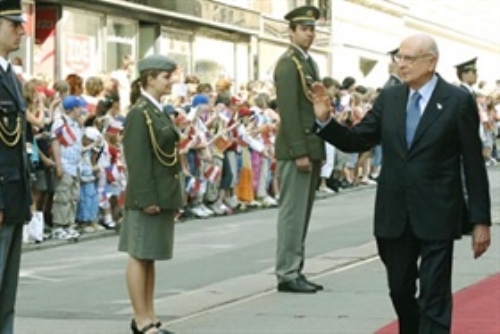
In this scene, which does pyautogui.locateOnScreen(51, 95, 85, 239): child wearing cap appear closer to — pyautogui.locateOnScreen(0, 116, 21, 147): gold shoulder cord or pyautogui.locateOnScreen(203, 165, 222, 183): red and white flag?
pyautogui.locateOnScreen(203, 165, 222, 183): red and white flag

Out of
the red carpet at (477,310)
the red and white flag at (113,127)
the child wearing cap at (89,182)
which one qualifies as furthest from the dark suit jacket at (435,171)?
the red and white flag at (113,127)

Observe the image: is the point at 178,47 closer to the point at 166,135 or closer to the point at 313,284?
the point at 313,284

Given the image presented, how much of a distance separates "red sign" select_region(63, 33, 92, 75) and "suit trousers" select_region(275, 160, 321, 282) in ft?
45.3

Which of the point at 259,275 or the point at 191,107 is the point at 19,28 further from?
the point at 191,107

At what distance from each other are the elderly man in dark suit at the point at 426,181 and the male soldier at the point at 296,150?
11.5 ft

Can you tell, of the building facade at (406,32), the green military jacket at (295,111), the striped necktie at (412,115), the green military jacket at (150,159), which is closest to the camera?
the striped necktie at (412,115)

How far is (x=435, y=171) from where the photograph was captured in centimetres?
831

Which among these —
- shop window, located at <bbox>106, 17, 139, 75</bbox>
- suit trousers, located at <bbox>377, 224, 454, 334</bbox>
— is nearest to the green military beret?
suit trousers, located at <bbox>377, 224, 454, 334</bbox>

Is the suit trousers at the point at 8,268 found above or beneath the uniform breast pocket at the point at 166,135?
beneath

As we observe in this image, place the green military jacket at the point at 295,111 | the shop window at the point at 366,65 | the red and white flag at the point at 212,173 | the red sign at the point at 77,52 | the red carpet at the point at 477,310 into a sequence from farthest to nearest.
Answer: the shop window at the point at 366,65, the red sign at the point at 77,52, the red and white flag at the point at 212,173, the green military jacket at the point at 295,111, the red carpet at the point at 477,310

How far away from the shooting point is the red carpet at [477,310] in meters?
10.3

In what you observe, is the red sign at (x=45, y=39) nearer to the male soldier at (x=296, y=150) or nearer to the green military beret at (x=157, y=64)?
the male soldier at (x=296, y=150)

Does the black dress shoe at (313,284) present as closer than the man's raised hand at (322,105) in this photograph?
No

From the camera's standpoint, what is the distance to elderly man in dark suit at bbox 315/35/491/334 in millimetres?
8273
